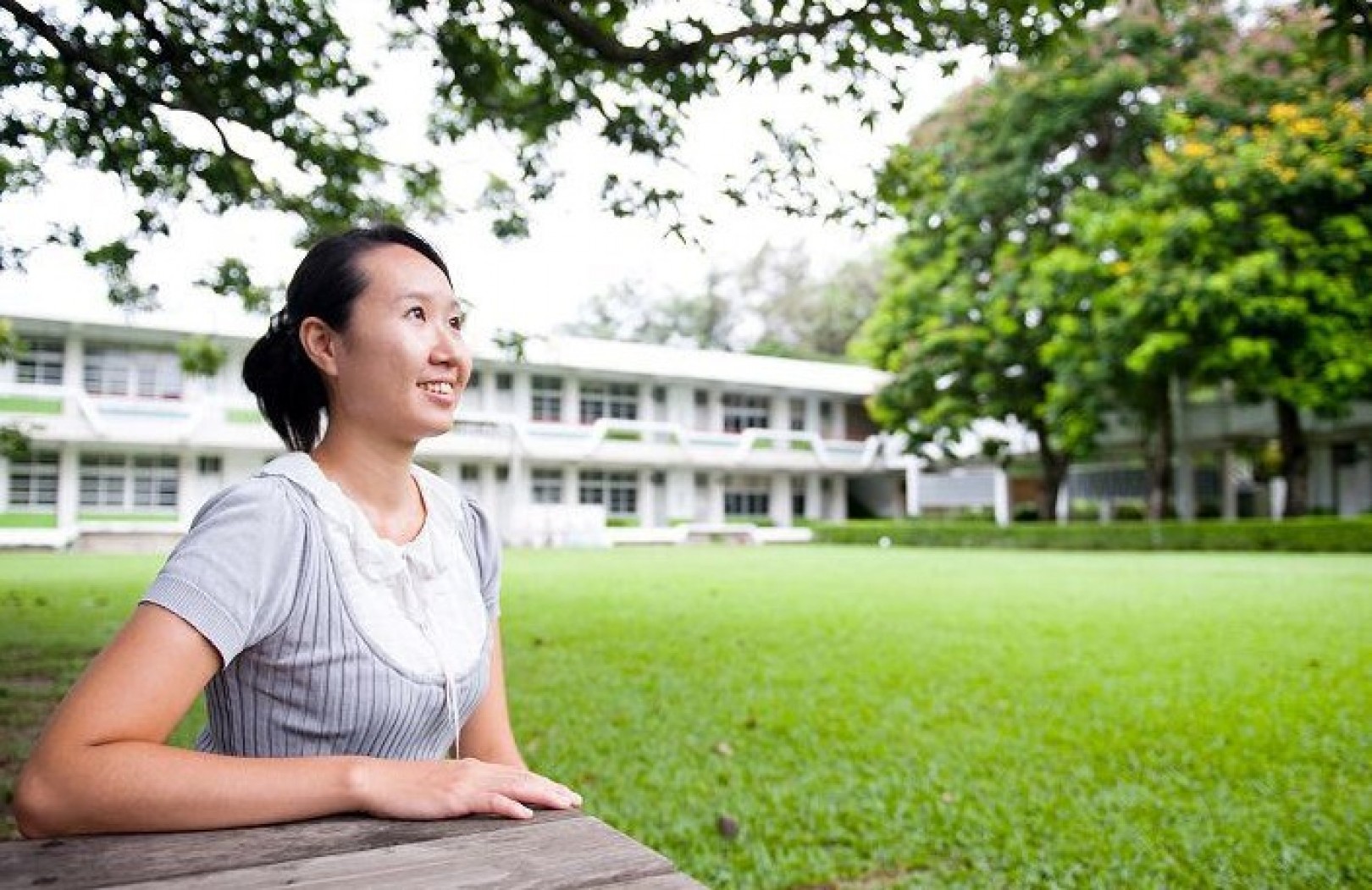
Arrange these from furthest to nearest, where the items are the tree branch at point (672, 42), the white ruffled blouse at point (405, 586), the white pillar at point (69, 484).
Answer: the white pillar at point (69, 484)
the tree branch at point (672, 42)
the white ruffled blouse at point (405, 586)

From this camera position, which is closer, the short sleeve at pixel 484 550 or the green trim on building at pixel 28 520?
the short sleeve at pixel 484 550

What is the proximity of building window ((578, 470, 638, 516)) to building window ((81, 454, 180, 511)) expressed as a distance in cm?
1181

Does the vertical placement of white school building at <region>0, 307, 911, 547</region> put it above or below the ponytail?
above

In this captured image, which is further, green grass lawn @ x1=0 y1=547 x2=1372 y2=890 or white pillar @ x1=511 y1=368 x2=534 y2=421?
white pillar @ x1=511 y1=368 x2=534 y2=421

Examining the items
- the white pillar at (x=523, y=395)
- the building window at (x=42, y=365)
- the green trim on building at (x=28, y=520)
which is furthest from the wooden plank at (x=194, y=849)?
the white pillar at (x=523, y=395)

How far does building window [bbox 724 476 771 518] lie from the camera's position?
121 ft

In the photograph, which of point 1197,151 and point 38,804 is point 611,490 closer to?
point 1197,151

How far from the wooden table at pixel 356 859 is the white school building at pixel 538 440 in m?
18.2

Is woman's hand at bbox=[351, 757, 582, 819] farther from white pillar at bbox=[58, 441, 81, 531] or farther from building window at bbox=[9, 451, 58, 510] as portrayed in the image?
white pillar at bbox=[58, 441, 81, 531]

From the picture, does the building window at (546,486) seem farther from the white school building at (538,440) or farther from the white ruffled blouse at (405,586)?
the white ruffled blouse at (405,586)

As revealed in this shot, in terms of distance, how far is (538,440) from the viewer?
31.0 meters

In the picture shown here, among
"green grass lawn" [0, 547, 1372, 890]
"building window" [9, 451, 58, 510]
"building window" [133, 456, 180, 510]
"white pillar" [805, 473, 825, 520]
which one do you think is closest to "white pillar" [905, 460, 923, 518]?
"white pillar" [805, 473, 825, 520]

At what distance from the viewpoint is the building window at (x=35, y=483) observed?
83.0 feet

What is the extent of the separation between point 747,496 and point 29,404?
70.7 ft
